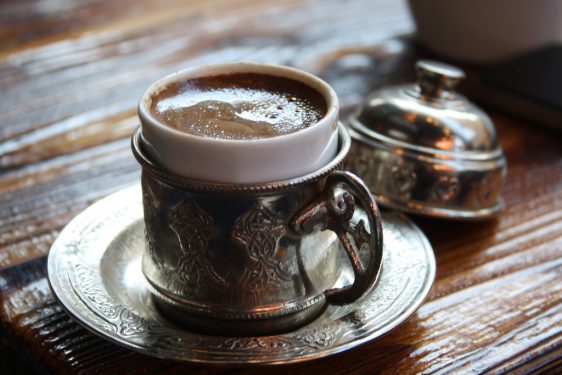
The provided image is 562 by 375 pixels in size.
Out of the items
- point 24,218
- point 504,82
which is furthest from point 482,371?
point 504,82

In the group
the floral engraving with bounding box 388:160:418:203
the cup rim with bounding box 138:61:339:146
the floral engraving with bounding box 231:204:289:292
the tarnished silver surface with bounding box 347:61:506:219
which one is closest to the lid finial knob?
the tarnished silver surface with bounding box 347:61:506:219

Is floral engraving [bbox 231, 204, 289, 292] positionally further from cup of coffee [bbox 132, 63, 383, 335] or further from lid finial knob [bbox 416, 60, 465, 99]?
lid finial knob [bbox 416, 60, 465, 99]

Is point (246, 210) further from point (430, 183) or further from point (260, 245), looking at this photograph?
point (430, 183)

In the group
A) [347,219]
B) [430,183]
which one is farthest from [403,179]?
[347,219]

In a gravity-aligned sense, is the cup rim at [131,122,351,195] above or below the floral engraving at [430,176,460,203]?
above

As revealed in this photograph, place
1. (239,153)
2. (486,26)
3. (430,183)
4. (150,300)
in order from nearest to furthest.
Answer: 1. (239,153)
2. (150,300)
3. (430,183)
4. (486,26)

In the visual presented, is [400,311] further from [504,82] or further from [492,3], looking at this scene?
[492,3]

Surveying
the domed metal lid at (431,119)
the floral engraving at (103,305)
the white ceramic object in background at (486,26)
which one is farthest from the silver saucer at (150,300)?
the white ceramic object in background at (486,26)
